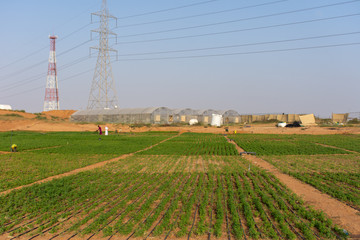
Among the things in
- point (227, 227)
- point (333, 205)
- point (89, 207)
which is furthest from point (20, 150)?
point (333, 205)

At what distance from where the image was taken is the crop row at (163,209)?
828 cm

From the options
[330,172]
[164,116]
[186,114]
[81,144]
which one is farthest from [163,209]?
[186,114]

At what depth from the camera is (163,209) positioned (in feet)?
33.6

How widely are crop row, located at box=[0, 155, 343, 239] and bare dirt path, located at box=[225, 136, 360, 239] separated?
1.55ft

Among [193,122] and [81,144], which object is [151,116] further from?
[81,144]

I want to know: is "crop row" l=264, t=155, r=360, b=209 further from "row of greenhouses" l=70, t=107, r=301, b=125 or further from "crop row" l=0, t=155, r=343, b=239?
"row of greenhouses" l=70, t=107, r=301, b=125

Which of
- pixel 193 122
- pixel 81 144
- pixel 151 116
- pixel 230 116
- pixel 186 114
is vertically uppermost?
pixel 186 114

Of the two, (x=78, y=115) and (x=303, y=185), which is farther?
(x=78, y=115)

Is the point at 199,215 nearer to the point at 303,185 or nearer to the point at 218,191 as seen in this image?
the point at 218,191

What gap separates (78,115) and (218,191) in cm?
6958

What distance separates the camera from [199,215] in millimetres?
9547

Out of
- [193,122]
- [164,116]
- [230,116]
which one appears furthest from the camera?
[230,116]

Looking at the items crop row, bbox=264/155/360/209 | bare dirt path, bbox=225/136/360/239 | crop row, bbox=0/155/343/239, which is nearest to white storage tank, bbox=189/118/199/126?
crop row, bbox=264/155/360/209

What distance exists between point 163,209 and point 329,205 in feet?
21.4
